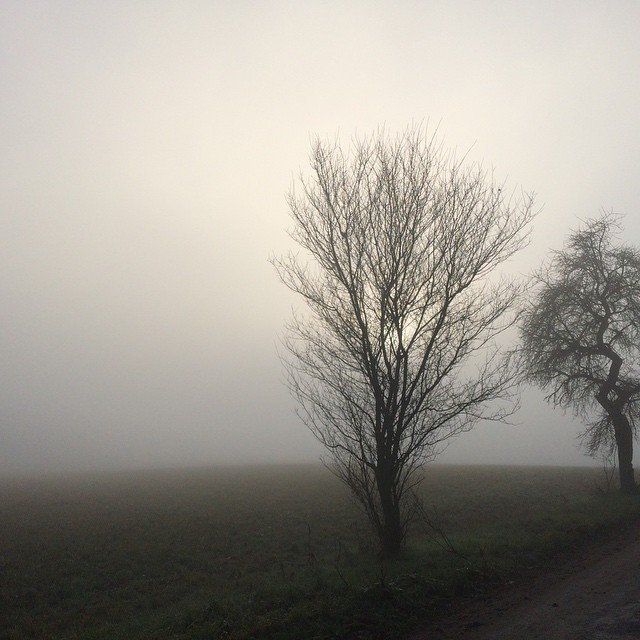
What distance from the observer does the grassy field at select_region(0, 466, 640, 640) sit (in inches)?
336

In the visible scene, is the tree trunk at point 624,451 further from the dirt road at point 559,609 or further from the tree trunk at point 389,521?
the tree trunk at point 389,521

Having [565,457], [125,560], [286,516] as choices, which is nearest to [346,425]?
[125,560]

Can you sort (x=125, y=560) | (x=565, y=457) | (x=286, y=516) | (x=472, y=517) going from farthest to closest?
(x=565, y=457) < (x=286, y=516) < (x=472, y=517) < (x=125, y=560)

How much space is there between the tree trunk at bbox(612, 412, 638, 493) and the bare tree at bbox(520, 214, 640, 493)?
0.04m

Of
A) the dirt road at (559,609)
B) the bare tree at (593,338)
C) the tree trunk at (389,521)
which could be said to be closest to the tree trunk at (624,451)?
the bare tree at (593,338)

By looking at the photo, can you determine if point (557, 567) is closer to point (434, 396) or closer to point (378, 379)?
point (434, 396)

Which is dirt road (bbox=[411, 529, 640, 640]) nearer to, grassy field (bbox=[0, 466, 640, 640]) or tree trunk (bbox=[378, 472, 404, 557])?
grassy field (bbox=[0, 466, 640, 640])

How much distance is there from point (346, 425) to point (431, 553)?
369 cm

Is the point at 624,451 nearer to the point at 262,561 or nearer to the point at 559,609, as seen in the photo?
the point at 559,609

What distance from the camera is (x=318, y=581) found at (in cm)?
1023

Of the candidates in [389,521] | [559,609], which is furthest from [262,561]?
[559,609]

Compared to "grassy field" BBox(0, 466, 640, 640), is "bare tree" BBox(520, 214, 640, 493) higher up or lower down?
higher up

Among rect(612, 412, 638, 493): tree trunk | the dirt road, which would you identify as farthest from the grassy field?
rect(612, 412, 638, 493): tree trunk

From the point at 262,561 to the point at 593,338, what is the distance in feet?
58.8
